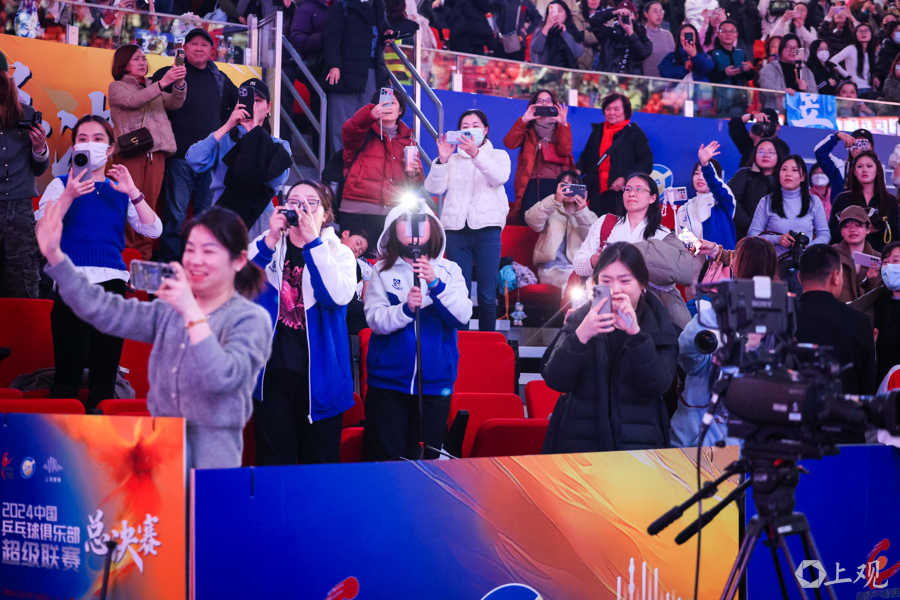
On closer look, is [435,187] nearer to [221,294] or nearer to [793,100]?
[221,294]

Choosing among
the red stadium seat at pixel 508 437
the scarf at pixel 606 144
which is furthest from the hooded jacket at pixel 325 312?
the scarf at pixel 606 144

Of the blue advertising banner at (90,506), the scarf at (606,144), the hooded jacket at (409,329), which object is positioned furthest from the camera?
the scarf at (606,144)

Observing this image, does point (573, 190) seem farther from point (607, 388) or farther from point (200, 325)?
point (200, 325)

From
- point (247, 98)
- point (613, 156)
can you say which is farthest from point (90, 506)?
point (613, 156)

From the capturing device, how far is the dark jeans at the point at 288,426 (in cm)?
342

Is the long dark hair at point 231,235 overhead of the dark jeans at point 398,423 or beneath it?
overhead

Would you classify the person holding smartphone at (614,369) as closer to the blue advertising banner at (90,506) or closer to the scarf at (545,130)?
the blue advertising banner at (90,506)

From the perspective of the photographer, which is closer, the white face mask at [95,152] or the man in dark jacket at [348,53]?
the white face mask at [95,152]

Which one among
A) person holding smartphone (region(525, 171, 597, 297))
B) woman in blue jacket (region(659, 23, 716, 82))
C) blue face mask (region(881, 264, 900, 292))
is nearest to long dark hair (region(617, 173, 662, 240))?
blue face mask (region(881, 264, 900, 292))

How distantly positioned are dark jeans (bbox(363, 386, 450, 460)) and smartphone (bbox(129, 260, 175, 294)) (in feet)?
6.00

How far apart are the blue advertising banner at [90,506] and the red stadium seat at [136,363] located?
248 centimetres

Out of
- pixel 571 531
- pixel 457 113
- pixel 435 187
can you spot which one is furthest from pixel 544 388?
pixel 457 113

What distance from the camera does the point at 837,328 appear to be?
394cm

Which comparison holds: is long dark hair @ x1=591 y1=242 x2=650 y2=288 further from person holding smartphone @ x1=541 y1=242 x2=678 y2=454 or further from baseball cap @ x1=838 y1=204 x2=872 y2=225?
baseball cap @ x1=838 y1=204 x2=872 y2=225
